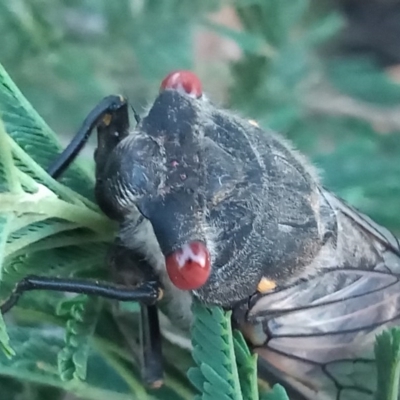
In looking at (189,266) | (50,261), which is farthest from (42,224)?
(189,266)

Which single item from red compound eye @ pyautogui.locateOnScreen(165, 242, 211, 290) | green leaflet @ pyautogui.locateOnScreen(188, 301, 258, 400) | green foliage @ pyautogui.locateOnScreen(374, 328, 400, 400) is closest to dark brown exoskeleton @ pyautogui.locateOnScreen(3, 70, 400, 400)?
red compound eye @ pyautogui.locateOnScreen(165, 242, 211, 290)

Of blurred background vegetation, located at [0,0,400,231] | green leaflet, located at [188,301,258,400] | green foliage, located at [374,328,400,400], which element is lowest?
green leaflet, located at [188,301,258,400]

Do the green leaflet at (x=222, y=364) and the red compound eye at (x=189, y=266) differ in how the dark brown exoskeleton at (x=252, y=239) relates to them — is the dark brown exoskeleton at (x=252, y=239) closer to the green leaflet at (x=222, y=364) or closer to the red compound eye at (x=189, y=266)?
the red compound eye at (x=189, y=266)

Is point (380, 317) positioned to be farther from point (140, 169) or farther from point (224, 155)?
point (140, 169)

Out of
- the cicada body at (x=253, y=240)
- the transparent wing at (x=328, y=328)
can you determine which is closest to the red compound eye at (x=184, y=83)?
the cicada body at (x=253, y=240)

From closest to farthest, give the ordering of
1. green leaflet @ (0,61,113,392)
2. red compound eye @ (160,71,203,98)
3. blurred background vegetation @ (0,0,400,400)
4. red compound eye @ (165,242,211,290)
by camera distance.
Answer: green leaflet @ (0,61,113,392), red compound eye @ (165,242,211,290), red compound eye @ (160,71,203,98), blurred background vegetation @ (0,0,400,400)

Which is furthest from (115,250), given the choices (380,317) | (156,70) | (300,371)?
(156,70)

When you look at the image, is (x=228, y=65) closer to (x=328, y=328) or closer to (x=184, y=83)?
(x=184, y=83)

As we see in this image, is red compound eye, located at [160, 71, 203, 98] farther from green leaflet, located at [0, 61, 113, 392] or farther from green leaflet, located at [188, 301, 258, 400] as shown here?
green leaflet, located at [188, 301, 258, 400]
